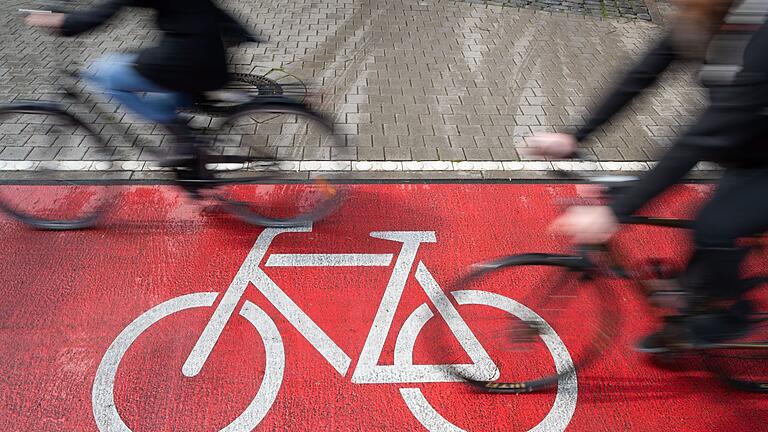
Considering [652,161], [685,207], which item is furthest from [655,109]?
[685,207]


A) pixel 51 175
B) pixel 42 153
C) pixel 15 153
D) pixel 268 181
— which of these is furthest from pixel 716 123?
pixel 15 153

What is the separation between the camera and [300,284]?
3709mm

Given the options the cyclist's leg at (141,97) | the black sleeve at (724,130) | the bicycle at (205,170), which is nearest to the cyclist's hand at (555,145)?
the black sleeve at (724,130)

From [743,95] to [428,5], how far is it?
24.2 ft

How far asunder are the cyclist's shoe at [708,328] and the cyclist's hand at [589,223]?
1032 mm

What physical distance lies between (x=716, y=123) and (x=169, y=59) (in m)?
3.09

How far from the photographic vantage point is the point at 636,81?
2457 mm

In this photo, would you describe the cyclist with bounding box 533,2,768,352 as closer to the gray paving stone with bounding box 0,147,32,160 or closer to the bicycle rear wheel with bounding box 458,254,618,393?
the bicycle rear wheel with bounding box 458,254,618,393

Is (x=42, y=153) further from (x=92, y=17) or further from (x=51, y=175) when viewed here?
(x=92, y=17)

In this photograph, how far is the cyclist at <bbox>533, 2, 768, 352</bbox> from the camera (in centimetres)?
196

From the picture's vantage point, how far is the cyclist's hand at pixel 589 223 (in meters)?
2.22

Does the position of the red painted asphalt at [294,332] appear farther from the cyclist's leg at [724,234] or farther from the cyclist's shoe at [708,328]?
the cyclist's leg at [724,234]

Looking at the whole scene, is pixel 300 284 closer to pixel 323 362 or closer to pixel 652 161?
pixel 323 362

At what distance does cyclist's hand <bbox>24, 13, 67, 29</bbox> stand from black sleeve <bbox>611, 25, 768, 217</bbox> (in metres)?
3.41
